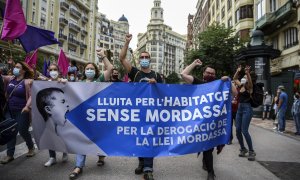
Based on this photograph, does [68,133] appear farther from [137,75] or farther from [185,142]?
[185,142]

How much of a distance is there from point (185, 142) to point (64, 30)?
176ft

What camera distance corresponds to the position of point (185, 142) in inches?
179

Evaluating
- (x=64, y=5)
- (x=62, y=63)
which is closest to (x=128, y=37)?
(x=62, y=63)

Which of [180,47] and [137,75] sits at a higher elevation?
[180,47]

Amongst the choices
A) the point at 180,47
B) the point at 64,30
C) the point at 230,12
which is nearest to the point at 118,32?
the point at 180,47

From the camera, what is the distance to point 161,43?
6476 inches

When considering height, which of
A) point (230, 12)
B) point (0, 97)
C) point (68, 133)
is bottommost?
point (68, 133)

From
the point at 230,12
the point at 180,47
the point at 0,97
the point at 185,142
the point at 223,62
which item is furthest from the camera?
the point at 180,47

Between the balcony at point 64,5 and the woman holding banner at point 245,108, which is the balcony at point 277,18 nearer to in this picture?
the woman holding banner at point 245,108

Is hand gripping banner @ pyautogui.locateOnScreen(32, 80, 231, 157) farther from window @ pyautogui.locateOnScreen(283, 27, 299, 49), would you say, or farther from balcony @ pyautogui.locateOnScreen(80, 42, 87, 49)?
balcony @ pyautogui.locateOnScreen(80, 42, 87, 49)

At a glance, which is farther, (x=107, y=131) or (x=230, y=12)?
(x=230, y=12)

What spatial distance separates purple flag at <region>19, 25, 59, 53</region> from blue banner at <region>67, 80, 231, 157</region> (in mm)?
3612

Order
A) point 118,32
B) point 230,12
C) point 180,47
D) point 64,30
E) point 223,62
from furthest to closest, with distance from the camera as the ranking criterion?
point 180,47 → point 118,32 → point 64,30 → point 230,12 → point 223,62

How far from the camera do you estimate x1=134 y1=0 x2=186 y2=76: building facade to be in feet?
536
